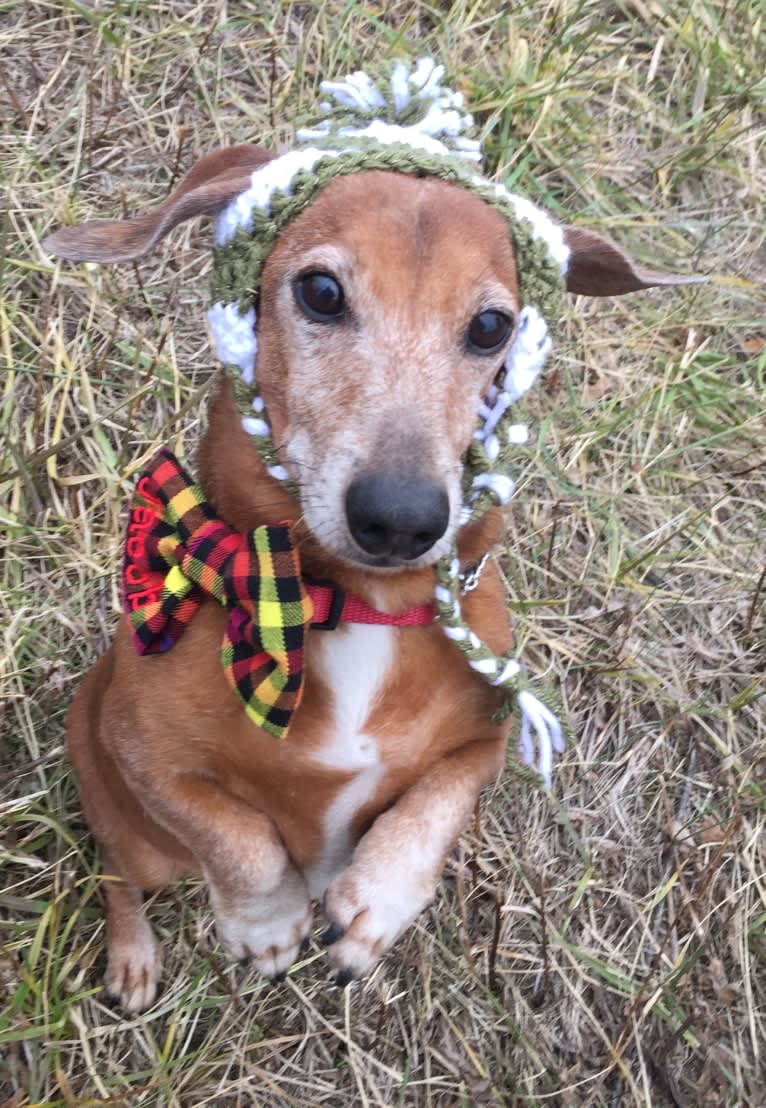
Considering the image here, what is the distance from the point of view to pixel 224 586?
2.06 meters

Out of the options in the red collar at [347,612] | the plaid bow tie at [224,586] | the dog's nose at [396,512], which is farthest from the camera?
the red collar at [347,612]

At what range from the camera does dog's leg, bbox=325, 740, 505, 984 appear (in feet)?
6.72

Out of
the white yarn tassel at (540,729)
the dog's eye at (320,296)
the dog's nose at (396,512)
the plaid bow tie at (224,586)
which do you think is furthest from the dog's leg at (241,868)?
the dog's eye at (320,296)

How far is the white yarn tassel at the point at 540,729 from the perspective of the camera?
2.19m

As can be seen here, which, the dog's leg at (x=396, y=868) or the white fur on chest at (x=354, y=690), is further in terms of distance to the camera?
the white fur on chest at (x=354, y=690)

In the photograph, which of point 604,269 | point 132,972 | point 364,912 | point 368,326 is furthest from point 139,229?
point 132,972

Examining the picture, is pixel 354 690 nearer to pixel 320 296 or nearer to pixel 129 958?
pixel 320 296

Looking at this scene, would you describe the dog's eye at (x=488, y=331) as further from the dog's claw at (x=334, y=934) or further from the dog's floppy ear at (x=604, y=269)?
the dog's claw at (x=334, y=934)

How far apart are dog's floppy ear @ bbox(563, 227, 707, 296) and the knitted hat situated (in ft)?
0.48

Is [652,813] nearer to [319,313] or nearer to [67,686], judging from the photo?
[67,686]

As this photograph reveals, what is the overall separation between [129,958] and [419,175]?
2104mm

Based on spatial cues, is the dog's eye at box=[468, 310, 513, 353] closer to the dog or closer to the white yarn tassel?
the dog

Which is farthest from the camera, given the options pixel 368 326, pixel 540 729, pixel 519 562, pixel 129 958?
pixel 519 562

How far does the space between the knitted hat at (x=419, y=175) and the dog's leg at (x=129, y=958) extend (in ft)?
4.35
